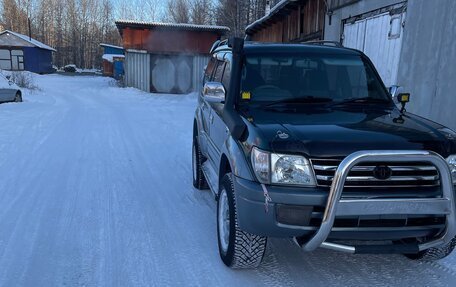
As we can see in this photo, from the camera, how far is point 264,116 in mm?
3611

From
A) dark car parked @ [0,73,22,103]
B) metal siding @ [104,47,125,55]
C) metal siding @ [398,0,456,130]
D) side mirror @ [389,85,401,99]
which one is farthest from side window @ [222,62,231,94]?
metal siding @ [104,47,125,55]

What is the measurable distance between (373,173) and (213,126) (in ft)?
7.15

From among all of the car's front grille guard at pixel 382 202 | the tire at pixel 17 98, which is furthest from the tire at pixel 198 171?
the tire at pixel 17 98

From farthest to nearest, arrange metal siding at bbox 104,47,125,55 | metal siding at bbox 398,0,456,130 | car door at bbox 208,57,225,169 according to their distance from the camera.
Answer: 1. metal siding at bbox 104,47,125,55
2. metal siding at bbox 398,0,456,130
3. car door at bbox 208,57,225,169

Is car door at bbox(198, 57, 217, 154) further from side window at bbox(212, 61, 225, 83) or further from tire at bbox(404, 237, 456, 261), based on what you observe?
tire at bbox(404, 237, 456, 261)

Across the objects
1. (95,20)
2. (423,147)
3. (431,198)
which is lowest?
(431,198)

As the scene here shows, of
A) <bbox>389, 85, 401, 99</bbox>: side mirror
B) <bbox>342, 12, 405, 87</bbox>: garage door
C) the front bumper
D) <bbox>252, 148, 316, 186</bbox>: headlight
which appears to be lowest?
the front bumper

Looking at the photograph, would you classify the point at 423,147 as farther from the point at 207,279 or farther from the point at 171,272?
the point at 171,272

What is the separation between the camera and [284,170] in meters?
2.99

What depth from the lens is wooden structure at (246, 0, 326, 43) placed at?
A: 518 inches

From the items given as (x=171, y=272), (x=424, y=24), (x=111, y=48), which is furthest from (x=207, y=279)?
(x=111, y=48)

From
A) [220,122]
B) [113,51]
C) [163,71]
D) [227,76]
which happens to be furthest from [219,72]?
[113,51]

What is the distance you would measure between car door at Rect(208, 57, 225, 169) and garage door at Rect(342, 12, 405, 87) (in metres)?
5.14

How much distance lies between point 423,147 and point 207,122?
109 inches
